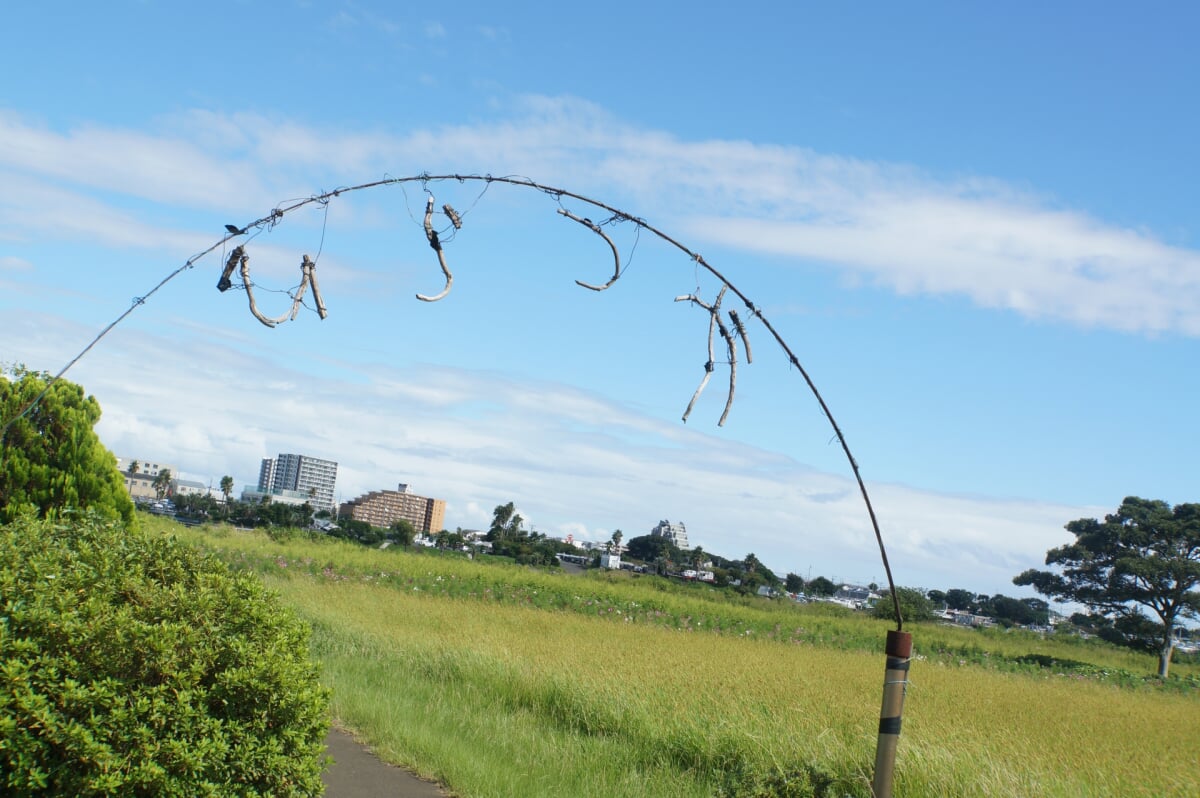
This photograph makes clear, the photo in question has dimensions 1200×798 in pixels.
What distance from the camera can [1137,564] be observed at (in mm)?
35281

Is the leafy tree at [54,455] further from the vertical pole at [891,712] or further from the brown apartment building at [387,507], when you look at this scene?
the brown apartment building at [387,507]

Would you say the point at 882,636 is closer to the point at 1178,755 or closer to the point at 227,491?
the point at 1178,755

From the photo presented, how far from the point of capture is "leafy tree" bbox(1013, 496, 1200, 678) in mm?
34750

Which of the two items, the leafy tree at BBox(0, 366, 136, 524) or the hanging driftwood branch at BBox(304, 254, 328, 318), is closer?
the hanging driftwood branch at BBox(304, 254, 328, 318)

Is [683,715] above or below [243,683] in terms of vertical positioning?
below

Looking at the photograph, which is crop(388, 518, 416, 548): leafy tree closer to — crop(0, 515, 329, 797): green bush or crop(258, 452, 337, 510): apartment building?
crop(0, 515, 329, 797): green bush

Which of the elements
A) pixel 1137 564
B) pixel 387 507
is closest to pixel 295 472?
pixel 387 507

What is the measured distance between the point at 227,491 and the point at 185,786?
10428 cm

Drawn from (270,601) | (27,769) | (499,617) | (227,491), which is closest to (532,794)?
(270,601)

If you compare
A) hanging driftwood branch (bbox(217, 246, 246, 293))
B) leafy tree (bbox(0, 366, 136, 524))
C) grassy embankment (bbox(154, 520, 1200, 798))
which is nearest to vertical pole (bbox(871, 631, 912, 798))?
grassy embankment (bbox(154, 520, 1200, 798))

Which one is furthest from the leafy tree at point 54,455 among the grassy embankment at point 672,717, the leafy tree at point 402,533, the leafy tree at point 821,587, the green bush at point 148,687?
the leafy tree at point 821,587

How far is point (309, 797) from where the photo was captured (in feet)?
15.6

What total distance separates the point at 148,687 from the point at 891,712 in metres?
3.44

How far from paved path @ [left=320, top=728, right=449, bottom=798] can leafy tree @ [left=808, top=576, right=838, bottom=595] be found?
6303cm
